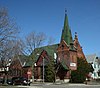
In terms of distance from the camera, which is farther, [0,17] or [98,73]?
[98,73]

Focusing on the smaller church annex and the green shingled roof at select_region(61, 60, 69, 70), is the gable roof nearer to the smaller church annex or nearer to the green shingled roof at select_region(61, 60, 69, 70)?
the smaller church annex

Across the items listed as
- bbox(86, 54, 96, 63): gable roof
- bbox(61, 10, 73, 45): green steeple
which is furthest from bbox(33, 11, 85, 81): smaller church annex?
bbox(86, 54, 96, 63): gable roof

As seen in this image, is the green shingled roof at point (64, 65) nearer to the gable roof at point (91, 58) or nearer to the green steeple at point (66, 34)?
the green steeple at point (66, 34)

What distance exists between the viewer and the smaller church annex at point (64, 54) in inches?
2832

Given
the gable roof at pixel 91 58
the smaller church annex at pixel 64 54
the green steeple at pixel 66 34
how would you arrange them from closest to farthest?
1. the smaller church annex at pixel 64 54
2. the green steeple at pixel 66 34
3. the gable roof at pixel 91 58

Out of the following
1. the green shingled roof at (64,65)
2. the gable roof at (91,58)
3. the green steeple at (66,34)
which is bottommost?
the green shingled roof at (64,65)

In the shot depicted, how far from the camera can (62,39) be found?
7469 cm

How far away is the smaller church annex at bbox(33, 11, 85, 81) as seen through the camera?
236 feet

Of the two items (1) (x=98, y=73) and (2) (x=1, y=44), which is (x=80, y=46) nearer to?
(1) (x=98, y=73)

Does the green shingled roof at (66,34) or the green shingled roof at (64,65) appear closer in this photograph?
the green shingled roof at (64,65)

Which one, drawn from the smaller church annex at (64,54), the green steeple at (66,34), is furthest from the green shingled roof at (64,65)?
the green steeple at (66,34)

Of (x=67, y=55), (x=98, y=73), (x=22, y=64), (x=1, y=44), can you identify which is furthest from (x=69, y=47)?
(x=1, y=44)

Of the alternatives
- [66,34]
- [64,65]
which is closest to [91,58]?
[66,34]

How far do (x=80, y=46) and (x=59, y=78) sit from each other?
1394 centimetres
